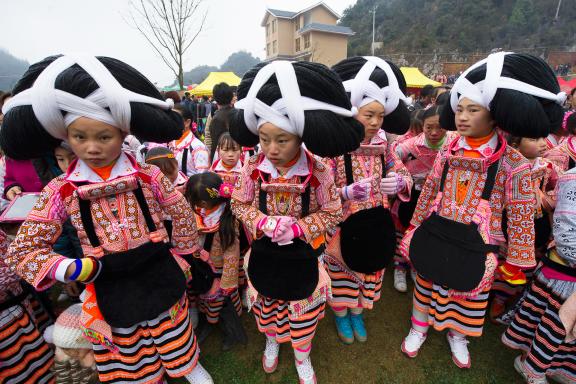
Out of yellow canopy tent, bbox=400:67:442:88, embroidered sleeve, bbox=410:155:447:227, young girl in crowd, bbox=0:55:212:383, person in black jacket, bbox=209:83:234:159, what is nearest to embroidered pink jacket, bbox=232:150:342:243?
young girl in crowd, bbox=0:55:212:383

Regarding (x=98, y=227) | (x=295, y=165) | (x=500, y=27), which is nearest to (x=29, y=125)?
(x=98, y=227)

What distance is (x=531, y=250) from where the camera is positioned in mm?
1877

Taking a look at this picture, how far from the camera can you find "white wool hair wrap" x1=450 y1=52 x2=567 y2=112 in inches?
64.4

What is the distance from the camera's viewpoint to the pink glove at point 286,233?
1627mm

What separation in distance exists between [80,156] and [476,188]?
2.39 m

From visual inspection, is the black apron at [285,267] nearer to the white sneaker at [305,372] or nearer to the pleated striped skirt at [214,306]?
the white sneaker at [305,372]

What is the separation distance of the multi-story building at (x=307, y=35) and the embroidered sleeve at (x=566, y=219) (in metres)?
33.3

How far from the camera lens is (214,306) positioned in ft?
8.27

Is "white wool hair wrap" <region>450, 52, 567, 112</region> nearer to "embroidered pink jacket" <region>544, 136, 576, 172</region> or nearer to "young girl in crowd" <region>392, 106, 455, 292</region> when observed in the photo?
"young girl in crowd" <region>392, 106, 455, 292</region>

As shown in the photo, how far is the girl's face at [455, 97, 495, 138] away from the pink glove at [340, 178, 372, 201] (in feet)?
2.32

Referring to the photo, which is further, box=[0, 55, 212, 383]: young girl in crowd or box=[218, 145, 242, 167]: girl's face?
box=[218, 145, 242, 167]: girl's face

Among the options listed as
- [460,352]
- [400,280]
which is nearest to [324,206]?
[460,352]

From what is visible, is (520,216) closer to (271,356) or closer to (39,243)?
(271,356)

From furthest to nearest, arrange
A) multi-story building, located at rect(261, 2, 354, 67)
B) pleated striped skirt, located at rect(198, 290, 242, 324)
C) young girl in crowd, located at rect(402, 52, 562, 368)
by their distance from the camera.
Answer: multi-story building, located at rect(261, 2, 354, 67)
pleated striped skirt, located at rect(198, 290, 242, 324)
young girl in crowd, located at rect(402, 52, 562, 368)
